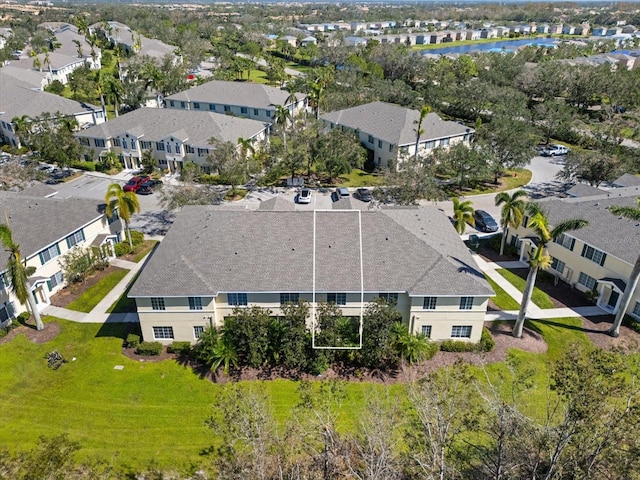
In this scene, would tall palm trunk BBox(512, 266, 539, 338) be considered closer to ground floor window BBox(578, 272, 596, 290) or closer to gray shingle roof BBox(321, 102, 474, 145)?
ground floor window BBox(578, 272, 596, 290)

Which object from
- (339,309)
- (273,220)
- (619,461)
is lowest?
(339,309)

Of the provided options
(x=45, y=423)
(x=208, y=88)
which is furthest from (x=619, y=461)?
(x=208, y=88)

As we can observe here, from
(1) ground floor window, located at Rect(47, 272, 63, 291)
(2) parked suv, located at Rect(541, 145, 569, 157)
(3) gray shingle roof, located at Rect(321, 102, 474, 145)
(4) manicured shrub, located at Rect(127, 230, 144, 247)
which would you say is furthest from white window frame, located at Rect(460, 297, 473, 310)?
(2) parked suv, located at Rect(541, 145, 569, 157)

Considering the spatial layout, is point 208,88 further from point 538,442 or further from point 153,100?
point 538,442

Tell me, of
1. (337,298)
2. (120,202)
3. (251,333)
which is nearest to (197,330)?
(251,333)

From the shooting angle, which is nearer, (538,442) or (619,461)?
(619,461)

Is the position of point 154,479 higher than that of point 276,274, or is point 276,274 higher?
point 276,274
